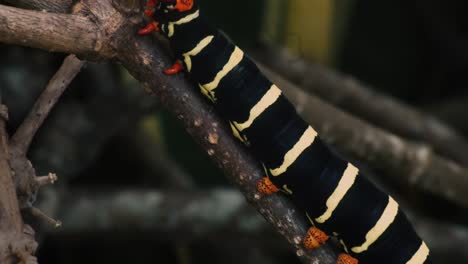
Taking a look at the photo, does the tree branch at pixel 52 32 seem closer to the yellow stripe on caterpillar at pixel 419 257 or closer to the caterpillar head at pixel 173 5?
the caterpillar head at pixel 173 5

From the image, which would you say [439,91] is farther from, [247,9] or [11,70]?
[11,70]

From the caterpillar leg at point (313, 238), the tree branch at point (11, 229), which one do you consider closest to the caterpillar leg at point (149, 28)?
the tree branch at point (11, 229)

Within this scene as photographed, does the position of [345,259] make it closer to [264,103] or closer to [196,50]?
[264,103]

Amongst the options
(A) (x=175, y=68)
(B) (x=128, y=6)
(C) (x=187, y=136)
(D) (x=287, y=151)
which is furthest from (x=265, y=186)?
(C) (x=187, y=136)

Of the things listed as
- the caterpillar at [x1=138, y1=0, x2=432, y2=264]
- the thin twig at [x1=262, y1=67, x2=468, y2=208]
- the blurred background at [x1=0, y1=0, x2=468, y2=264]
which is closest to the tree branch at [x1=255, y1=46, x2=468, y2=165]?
the blurred background at [x1=0, y1=0, x2=468, y2=264]

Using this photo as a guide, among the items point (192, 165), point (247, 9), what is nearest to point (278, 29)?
point (247, 9)

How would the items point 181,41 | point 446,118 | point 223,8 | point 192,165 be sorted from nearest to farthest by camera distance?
1. point 181,41
2. point 223,8
3. point 192,165
4. point 446,118

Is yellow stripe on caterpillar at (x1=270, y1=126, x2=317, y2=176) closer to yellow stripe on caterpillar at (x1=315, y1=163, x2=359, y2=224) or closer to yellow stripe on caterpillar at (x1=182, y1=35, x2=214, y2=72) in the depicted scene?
yellow stripe on caterpillar at (x1=315, y1=163, x2=359, y2=224)
